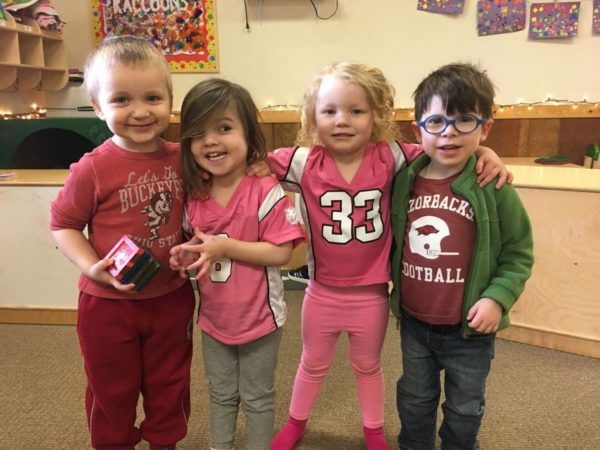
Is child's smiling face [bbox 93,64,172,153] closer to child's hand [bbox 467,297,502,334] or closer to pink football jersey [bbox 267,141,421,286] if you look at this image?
pink football jersey [bbox 267,141,421,286]

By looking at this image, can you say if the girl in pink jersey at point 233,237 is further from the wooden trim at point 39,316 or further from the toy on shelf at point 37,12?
the toy on shelf at point 37,12

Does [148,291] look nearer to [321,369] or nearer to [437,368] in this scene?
[321,369]

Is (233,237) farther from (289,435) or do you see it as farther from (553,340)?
(553,340)

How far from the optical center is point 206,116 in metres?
1.04

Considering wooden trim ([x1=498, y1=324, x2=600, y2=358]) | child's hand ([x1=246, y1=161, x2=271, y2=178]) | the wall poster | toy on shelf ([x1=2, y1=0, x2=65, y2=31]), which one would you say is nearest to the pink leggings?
child's hand ([x1=246, y1=161, x2=271, y2=178])

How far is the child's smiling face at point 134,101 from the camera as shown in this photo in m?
0.99

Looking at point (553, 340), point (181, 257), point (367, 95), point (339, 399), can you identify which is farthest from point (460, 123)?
point (553, 340)

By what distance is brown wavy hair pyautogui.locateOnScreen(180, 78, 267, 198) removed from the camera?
104 cm

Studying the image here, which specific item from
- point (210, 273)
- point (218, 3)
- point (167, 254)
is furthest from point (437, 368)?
point (218, 3)

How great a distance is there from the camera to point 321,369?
1.33 m

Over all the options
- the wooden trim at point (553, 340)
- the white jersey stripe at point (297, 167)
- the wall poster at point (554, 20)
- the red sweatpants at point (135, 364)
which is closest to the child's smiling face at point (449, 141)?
the white jersey stripe at point (297, 167)

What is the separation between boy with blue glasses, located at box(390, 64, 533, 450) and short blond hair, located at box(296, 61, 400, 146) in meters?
0.10

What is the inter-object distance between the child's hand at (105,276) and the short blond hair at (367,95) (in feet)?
1.92

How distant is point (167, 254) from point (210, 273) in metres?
0.11
